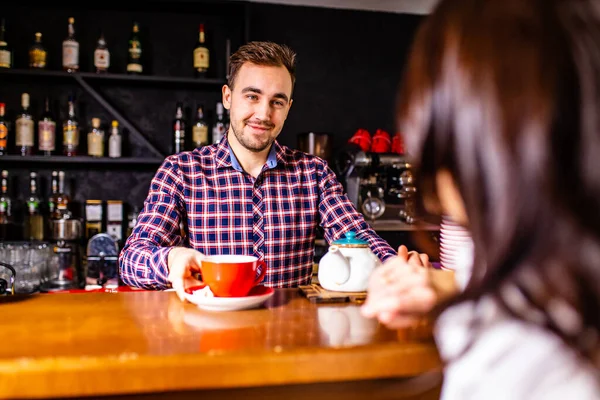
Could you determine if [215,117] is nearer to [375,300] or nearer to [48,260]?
[48,260]

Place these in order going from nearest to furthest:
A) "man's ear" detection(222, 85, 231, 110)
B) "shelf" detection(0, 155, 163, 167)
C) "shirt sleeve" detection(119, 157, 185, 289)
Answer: "shirt sleeve" detection(119, 157, 185, 289) < "man's ear" detection(222, 85, 231, 110) < "shelf" detection(0, 155, 163, 167)

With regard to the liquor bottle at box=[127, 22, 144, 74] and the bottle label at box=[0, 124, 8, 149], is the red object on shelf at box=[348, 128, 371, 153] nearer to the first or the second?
the liquor bottle at box=[127, 22, 144, 74]

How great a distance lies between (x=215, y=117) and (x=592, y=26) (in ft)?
10.4

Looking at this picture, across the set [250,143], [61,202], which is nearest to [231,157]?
[250,143]

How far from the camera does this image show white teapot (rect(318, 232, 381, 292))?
1249mm

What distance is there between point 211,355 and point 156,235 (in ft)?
3.14

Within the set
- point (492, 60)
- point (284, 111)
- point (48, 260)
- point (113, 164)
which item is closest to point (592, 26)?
point (492, 60)

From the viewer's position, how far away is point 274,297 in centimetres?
126

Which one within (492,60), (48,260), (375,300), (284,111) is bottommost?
(48,260)

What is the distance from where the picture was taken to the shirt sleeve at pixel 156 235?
1.39 m

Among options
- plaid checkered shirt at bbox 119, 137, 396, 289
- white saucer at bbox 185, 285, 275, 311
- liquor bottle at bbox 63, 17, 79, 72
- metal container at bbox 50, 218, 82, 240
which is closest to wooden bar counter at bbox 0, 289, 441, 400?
white saucer at bbox 185, 285, 275, 311

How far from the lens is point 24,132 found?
3119 millimetres

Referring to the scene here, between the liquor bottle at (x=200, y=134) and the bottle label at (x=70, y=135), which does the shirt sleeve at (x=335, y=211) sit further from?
the bottle label at (x=70, y=135)

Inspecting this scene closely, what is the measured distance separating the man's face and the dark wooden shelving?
→ 137 centimetres
